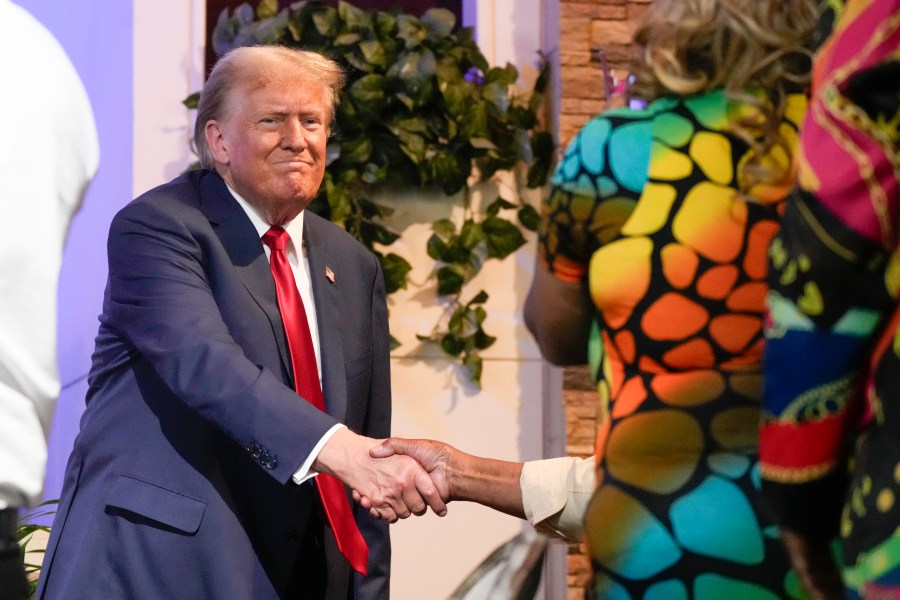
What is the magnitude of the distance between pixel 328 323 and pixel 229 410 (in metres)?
0.38

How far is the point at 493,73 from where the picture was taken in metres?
3.91

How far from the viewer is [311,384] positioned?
2.55m

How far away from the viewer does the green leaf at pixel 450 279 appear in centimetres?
388

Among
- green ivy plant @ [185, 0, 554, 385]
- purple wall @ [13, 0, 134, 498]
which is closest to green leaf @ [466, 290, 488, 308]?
green ivy plant @ [185, 0, 554, 385]

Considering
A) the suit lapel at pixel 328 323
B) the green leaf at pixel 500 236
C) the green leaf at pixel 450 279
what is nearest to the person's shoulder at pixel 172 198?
the suit lapel at pixel 328 323

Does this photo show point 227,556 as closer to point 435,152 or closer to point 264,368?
point 264,368

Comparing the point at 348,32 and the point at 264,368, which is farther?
the point at 348,32

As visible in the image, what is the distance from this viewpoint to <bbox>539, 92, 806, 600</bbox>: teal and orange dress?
1.42m

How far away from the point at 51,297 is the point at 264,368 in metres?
1.09

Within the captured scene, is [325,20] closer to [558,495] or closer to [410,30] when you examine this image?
[410,30]

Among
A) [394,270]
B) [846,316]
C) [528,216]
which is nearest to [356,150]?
[394,270]

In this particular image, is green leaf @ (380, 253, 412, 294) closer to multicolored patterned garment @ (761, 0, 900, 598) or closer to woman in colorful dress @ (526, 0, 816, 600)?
woman in colorful dress @ (526, 0, 816, 600)

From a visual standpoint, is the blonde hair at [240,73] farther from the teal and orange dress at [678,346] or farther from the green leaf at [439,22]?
the teal and orange dress at [678,346]

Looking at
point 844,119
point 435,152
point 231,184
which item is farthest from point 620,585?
point 435,152
